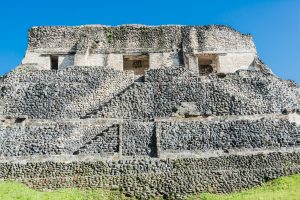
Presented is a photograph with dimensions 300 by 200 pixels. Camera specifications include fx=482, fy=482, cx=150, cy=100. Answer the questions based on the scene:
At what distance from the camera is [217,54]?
26.0 metres

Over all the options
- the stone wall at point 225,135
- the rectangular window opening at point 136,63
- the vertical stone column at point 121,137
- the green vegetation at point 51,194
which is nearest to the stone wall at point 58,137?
the vertical stone column at point 121,137

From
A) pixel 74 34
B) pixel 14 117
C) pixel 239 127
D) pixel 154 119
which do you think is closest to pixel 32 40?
pixel 74 34

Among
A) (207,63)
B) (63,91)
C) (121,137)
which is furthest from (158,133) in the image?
(207,63)

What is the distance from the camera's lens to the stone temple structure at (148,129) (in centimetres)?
1366

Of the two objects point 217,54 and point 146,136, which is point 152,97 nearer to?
point 146,136

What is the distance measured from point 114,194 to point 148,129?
11.7ft

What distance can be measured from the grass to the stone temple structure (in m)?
0.33

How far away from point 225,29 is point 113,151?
14.2m

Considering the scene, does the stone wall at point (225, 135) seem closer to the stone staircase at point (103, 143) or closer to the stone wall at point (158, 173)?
the stone wall at point (158, 173)

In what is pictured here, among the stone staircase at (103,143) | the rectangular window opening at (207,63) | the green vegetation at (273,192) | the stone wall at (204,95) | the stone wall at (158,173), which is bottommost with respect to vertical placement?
the green vegetation at (273,192)

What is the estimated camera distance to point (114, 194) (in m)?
13.0

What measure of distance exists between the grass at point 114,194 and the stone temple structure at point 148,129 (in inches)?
12.9

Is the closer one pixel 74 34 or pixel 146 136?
pixel 146 136

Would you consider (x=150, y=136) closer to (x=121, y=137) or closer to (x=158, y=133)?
(x=158, y=133)
